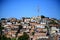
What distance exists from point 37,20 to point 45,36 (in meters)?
2.62

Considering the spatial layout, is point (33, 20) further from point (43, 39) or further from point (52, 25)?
point (43, 39)

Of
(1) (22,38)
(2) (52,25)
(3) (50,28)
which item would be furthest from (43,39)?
(2) (52,25)

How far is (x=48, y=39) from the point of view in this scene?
368 cm

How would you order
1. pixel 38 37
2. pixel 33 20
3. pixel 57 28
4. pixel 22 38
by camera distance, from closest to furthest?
pixel 22 38 → pixel 38 37 → pixel 57 28 → pixel 33 20

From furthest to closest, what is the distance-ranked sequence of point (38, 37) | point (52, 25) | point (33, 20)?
point (33, 20), point (52, 25), point (38, 37)

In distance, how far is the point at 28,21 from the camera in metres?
6.50

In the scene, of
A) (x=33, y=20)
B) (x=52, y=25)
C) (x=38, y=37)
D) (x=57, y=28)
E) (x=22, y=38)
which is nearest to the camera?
(x=22, y=38)

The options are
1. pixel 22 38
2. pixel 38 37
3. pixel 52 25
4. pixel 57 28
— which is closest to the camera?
pixel 22 38

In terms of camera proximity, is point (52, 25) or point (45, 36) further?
point (52, 25)

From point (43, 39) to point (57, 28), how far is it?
115cm

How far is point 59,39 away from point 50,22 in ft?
5.56

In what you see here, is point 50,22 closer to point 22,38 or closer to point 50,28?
point 50,28

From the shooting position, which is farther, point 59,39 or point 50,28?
point 50,28

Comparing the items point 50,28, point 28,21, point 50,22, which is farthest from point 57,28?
point 28,21
